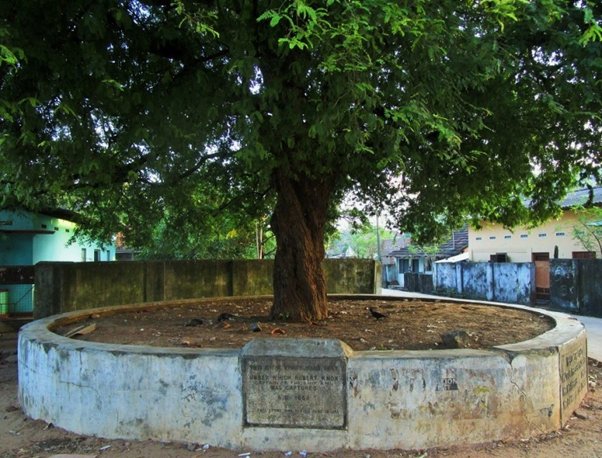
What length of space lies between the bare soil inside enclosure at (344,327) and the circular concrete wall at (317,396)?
76 cm

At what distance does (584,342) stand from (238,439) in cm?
419

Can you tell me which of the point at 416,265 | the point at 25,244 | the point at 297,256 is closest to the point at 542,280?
the point at 297,256

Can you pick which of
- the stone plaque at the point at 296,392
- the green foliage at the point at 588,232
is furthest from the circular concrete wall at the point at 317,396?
the green foliage at the point at 588,232

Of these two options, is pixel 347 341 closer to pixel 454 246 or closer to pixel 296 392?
pixel 296 392

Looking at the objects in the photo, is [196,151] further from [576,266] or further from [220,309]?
[576,266]

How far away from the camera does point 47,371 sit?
5566mm

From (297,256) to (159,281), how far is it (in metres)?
5.70

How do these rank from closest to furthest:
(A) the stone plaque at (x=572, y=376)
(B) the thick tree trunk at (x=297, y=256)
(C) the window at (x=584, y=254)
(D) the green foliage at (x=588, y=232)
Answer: (A) the stone plaque at (x=572, y=376), (B) the thick tree trunk at (x=297, y=256), (D) the green foliage at (x=588, y=232), (C) the window at (x=584, y=254)

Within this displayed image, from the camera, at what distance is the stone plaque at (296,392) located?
4766mm

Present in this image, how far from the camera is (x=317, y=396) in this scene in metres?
4.79

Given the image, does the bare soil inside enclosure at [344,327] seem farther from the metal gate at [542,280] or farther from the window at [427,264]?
the window at [427,264]

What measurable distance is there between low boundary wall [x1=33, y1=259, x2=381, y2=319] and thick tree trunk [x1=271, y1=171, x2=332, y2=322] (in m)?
5.23

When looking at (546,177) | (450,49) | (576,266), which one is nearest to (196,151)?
(450,49)

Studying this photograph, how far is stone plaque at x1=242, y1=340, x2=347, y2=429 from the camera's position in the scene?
15.6 feet
